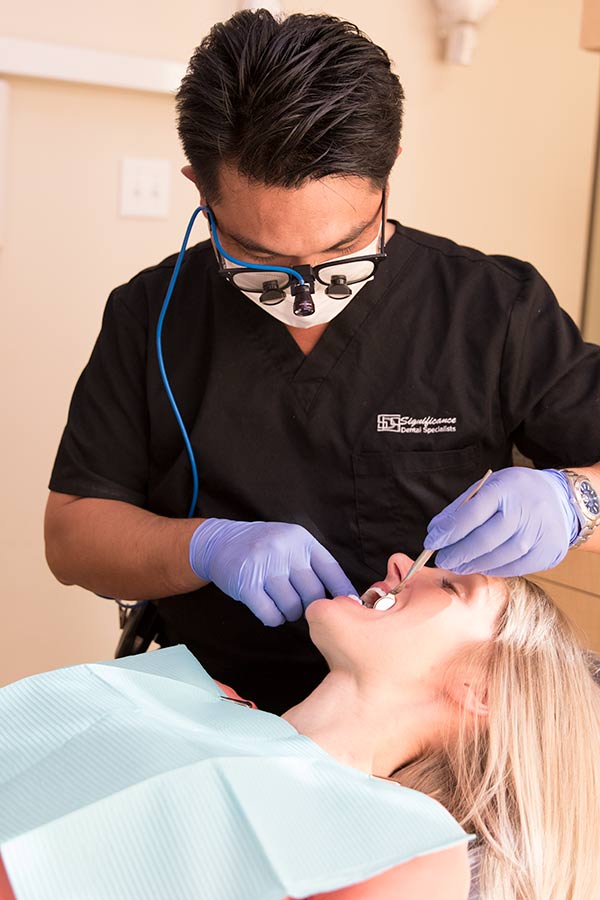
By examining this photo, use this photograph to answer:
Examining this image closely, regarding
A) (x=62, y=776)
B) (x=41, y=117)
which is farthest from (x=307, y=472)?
(x=41, y=117)

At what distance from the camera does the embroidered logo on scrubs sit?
4.99 ft

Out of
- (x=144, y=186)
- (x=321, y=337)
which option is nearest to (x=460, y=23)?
(x=144, y=186)

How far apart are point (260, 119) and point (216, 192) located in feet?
0.43

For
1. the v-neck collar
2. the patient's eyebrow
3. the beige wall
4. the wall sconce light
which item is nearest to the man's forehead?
the patient's eyebrow

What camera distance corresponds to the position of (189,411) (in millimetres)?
1584

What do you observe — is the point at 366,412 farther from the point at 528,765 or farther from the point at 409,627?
the point at 528,765

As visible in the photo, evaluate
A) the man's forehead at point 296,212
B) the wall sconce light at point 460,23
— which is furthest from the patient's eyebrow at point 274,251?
the wall sconce light at point 460,23

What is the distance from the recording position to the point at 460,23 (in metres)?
2.42

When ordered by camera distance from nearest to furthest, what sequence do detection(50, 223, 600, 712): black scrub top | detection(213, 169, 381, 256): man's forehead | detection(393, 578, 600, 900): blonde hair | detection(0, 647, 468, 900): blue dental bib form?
detection(0, 647, 468, 900): blue dental bib → detection(393, 578, 600, 900): blonde hair → detection(213, 169, 381, 256): man's forehead → detection(50, 223, 600, 712): black scrub top

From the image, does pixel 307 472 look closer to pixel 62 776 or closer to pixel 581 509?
pixel 581 509

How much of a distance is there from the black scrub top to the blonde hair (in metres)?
0.25

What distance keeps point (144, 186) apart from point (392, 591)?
124 cm

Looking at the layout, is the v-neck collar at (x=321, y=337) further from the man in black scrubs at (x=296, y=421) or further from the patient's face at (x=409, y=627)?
the patient's face at (x=409, y=627)

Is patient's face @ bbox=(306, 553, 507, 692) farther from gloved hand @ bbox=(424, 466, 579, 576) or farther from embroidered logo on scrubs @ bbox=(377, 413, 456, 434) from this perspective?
embroidered logo on scrubs @ bbox=(377, 413, 456, 434)
